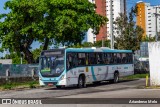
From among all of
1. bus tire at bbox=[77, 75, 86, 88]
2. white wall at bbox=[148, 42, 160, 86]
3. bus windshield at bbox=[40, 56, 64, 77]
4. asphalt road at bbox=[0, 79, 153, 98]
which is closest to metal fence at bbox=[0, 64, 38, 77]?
bus windshield at bbox=[40, 56, 64, 77]

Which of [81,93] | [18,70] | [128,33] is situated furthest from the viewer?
[128,33]

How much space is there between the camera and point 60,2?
148 feet

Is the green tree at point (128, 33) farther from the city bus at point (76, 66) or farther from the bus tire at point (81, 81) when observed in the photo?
the bus tire at point (81, 81)

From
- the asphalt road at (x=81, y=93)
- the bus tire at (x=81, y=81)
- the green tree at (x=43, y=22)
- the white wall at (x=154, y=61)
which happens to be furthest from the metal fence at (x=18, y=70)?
the white wall at (x=154, y=61)

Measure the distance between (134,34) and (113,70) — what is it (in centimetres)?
2124

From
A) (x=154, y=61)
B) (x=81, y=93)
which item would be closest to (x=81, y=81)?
(x=81, y=93)

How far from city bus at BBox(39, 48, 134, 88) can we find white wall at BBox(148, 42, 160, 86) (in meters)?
5.08

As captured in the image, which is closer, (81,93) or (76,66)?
(81,93)

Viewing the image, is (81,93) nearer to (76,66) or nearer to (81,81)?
(76,66)

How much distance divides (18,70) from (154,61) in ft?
57.5

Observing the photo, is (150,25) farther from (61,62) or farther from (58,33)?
(61,62)

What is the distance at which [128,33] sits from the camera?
54.1 metres

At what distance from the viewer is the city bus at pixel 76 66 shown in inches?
1077

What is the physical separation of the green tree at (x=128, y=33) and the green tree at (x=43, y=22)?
8019 mm
